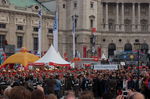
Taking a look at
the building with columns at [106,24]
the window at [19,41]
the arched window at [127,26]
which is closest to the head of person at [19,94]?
the window at [19,41]

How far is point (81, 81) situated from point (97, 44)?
147ft

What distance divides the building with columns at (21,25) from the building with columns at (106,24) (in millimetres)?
4468

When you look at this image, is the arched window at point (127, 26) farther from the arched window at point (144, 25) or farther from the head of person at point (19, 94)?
the head of person at point (19, 94)

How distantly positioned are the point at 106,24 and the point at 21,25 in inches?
783

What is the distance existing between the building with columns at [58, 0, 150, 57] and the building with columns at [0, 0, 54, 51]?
4468mm

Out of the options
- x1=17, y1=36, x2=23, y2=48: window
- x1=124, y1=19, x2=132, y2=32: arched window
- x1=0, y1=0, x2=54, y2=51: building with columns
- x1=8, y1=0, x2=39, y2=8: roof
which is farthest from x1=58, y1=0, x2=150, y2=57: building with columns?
x1=17, y1=36, x2=23, y2=48: window

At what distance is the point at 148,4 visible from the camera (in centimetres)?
7688

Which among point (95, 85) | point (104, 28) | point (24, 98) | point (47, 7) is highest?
point (47, 7)

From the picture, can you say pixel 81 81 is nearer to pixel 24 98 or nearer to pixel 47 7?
pixel 24 98

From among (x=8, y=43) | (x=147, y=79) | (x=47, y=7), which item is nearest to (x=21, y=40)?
(x=8, y=43)

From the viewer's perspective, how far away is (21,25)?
216 feet

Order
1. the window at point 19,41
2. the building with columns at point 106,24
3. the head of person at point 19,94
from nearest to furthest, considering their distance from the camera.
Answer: the head of person at point 19,94
the window at point 19,41
the building with columns at point 106,24

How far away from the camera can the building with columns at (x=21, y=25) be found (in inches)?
2493

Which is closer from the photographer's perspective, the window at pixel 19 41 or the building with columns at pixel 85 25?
the building with columns at pixel 85 25
